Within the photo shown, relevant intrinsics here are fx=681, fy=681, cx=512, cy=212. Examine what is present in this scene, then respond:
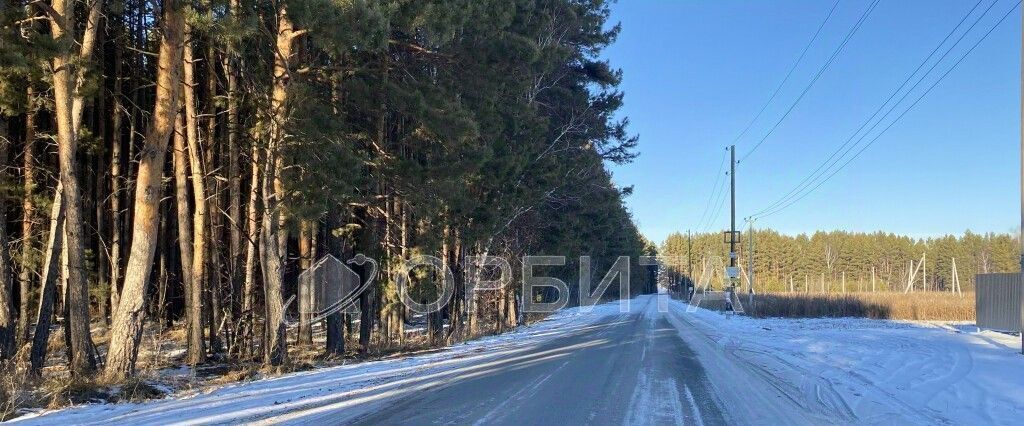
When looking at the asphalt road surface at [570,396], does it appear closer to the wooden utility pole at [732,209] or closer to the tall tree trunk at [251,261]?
the tall tree trunk at [251,261]

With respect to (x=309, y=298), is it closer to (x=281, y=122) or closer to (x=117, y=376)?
(x=281, y=122)

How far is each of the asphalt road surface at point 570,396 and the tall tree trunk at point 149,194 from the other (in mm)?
5016

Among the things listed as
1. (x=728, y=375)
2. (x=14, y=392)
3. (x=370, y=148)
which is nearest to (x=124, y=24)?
(x=370, y=148)

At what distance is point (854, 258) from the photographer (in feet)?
398

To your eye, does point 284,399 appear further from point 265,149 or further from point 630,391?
point 265,149

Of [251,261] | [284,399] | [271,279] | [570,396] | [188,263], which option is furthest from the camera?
[251,261]

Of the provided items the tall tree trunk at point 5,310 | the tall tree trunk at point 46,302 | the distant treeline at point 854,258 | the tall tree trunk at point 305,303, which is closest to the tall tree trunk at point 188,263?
the tall tree trunk at point 305,303

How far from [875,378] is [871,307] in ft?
92.0

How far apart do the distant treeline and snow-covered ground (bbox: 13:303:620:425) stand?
87.3m

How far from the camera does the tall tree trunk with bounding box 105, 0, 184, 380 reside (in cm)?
1116

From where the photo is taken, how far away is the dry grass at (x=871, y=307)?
35841 mm

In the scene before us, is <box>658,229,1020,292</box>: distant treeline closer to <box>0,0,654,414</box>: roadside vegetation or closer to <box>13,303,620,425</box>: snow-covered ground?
<box>0,0,654,414</box>: roadside vegetation

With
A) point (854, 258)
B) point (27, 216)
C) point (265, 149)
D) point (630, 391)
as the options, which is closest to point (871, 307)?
point (630, 391)

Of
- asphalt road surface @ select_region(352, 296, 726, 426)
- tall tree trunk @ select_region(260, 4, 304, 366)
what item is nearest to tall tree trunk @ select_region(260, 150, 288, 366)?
tall tree trunk @ select_region(260, 4, 304, 366)
